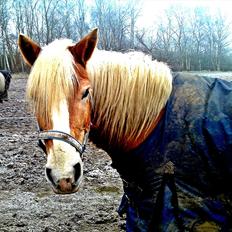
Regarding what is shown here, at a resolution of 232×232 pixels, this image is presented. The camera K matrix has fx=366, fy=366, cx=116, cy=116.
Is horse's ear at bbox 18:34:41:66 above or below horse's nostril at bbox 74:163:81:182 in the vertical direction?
above

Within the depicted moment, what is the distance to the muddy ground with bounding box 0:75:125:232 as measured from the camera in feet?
10.1

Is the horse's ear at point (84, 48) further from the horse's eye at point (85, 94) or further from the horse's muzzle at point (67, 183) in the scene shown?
the horse's muzzle at point (67, 183)

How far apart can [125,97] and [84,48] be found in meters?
0.36

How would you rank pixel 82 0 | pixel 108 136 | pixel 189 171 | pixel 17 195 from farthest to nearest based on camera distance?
pixel 82 0 → pixel 17 195 → pixel 108 136 → pixel 189 171

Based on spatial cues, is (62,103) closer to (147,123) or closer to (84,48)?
(84,48)

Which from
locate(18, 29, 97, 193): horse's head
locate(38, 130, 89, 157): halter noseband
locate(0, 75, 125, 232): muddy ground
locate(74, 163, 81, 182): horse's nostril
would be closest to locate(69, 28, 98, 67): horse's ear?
locate(18, 29, 97, 193): horse's head

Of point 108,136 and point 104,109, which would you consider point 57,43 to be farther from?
point 108,136

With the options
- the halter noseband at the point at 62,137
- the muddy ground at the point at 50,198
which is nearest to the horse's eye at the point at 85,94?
the halter noseband at the point at 62,137

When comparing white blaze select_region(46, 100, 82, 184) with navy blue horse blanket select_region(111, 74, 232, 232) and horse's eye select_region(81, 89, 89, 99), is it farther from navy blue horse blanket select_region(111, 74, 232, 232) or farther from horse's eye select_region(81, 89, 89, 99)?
navy blue horse blanket select_region(111, 74, 232, 232)

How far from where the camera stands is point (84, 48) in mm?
Answer: 1795

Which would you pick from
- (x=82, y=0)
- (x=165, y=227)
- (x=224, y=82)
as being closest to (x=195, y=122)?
(x=224, y=82)

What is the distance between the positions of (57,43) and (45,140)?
0.54m

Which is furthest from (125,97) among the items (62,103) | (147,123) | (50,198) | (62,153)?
(50,198)

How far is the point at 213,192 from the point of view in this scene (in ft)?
6.32
